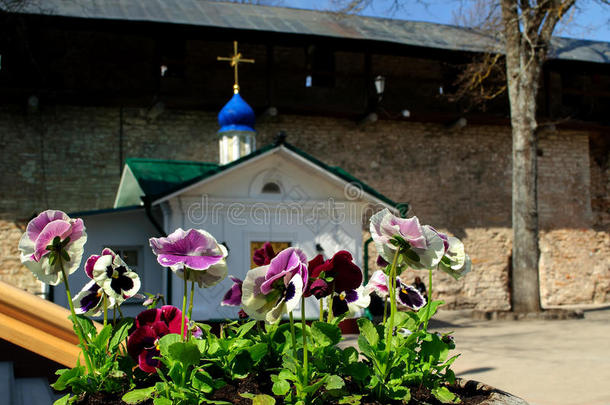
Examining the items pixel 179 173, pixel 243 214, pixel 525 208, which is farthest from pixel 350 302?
pixel 525 208

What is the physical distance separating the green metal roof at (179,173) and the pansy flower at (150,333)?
7245mm

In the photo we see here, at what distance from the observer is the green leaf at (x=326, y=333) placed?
2.03m

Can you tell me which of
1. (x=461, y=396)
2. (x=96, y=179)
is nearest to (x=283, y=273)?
(x=461, y=396)

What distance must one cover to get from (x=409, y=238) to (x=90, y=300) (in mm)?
1090

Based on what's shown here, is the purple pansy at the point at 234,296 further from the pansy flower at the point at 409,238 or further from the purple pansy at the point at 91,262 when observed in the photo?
the pansy flower at the point at 409,238

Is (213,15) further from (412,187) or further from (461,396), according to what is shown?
(461,396)

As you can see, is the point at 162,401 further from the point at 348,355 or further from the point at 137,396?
the point at 348,355

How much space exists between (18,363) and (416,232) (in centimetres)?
193

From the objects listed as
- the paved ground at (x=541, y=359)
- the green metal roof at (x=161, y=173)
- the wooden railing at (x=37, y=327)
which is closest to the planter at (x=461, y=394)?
the wooden railing at (x=37, y=327)

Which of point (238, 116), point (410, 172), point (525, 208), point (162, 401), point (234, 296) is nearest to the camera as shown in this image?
point (162, 401)

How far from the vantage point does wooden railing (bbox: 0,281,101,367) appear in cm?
268

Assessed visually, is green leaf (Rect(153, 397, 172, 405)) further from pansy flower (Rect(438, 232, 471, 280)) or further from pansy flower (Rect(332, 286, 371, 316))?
pansy flower (Rect(438, 232, 471, 280))

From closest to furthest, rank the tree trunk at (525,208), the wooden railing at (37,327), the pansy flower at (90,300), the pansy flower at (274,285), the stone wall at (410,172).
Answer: the pansy flower at (274,285) → the pansy flower at (90,300) → the wooden railing at (37,327) → the tree trunk at (525,208) → the stone wall at (410,172)

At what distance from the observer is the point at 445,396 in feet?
6.68
